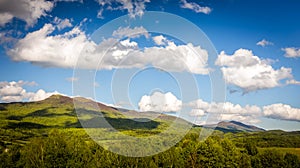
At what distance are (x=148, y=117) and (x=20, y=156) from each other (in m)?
38.5

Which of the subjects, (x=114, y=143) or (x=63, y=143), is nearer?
(x=63, y=143)

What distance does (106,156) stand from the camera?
4875 centimetres

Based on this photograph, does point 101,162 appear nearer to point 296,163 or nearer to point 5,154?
point 5,154

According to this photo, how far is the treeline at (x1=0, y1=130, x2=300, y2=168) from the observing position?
44219 millimetres

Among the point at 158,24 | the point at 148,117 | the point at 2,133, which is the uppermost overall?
the point at 158,24

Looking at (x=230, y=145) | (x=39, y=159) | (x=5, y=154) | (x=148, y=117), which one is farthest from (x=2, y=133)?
(x=148, y=117)

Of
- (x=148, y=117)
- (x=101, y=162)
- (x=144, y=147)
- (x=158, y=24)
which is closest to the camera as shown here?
(x=158, y=24)

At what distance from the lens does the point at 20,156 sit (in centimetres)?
4897

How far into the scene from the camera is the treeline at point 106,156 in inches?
1741

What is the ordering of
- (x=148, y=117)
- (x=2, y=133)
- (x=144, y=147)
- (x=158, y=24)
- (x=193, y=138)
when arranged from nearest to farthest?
1. (x=158, y=24)
2. (x=148, y=117)
3. (x=144, y=147)
4. (x=193, y=138)
5. (x=2, y=133)

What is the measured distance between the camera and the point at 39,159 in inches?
1720

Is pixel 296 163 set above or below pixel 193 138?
below

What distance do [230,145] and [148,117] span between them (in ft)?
120

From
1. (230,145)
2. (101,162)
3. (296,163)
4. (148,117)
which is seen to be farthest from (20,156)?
(296,163)
